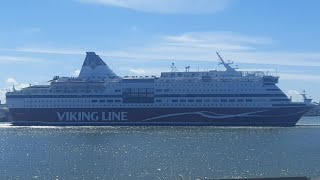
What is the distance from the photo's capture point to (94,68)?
2840 inches

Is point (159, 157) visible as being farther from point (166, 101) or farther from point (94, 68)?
point (94, 68)

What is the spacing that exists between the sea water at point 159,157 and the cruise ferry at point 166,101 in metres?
13.8

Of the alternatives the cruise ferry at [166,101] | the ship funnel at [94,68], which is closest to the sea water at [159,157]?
the cruise ferry at [166,101]

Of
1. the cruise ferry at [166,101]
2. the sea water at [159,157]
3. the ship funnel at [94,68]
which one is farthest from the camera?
the ship funnel at [94,68]

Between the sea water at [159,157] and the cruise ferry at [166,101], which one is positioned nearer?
the sea water at [159,157]

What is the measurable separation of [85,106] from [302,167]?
40.2 metres

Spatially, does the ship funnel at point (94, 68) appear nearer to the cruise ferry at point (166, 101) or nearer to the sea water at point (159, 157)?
the cruise ferry at point (166, 101)

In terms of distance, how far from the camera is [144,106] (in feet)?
211

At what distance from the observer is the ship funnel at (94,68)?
7150 centimetres

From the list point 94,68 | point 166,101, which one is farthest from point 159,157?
point 94,68

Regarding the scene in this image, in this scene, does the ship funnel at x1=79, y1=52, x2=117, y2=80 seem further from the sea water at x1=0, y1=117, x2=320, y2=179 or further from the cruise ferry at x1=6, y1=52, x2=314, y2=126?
the sea water at x1=0, y1=117, x2=320, y2=179

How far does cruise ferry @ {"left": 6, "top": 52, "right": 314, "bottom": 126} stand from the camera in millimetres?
62094

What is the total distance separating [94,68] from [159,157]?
40839mm

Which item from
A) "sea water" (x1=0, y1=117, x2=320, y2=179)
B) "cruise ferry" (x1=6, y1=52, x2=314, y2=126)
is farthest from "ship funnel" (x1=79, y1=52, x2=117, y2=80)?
"sea water" (x1=0, y1=117, x2=320, y2=179)
